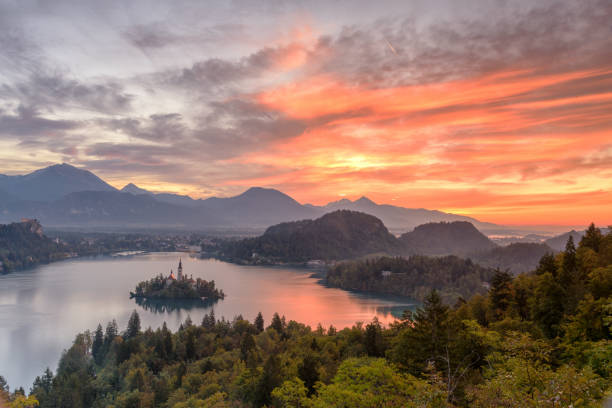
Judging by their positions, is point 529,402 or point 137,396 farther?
point 137,396

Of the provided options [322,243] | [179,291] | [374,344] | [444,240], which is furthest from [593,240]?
[444,240]

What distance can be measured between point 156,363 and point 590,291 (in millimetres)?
28483

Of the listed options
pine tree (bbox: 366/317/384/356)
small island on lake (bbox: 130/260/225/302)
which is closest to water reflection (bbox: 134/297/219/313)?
small island on lake (bbox: 130/260/225/302)

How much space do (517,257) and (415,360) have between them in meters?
89.1

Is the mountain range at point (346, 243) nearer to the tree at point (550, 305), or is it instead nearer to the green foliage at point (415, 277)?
the green foliage at point (415, 277)

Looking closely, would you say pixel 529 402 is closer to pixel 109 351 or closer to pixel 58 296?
pixel 109 351

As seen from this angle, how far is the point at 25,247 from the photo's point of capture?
120 meters

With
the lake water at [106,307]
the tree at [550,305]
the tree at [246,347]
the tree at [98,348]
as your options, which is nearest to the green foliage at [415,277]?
the lake water at [106,307]

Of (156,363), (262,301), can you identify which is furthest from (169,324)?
(156,363)

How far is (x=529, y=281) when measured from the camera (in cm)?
2322

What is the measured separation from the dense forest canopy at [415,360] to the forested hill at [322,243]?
92124mm

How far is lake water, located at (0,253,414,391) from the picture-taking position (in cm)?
3691

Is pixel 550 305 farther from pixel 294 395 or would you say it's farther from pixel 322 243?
pixel 322 243

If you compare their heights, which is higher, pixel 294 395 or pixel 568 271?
pixel 568 271
